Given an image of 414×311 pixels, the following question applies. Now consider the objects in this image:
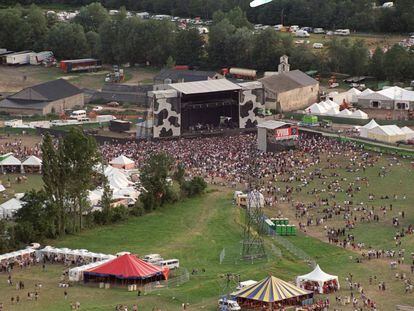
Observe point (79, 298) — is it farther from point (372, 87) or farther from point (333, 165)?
Result: point (372, 87)

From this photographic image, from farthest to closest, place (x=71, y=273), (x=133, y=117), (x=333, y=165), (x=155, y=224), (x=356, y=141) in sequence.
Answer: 1. (x=133, y=117)
2. (x=356, y=141)
3. (x=333, y=165)
4. (x=155, y=224)
5. (x=71, y=273)

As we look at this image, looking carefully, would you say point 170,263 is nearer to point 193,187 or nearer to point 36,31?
point 193,187

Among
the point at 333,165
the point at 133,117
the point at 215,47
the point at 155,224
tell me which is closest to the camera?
the point at 155,224

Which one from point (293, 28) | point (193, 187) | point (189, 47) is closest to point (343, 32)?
point (293, 28)

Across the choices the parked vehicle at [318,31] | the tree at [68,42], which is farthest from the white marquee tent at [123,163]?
the parked vehicle at [318,31]

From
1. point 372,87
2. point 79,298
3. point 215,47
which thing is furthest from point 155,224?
point 215,47

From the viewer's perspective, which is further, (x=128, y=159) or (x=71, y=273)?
(x=128, y=159)
